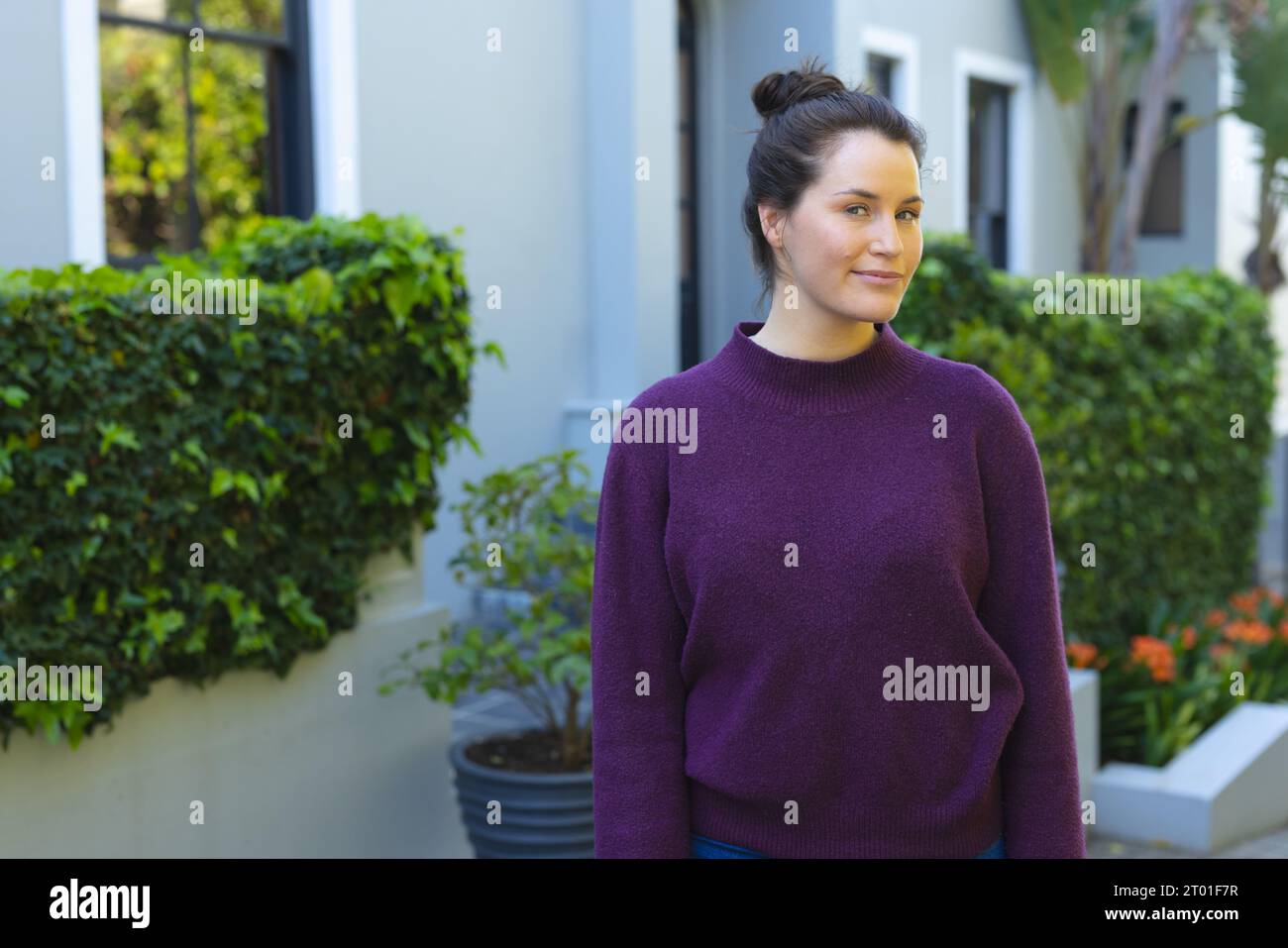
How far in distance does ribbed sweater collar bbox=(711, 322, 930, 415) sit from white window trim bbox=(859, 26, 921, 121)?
9.56m

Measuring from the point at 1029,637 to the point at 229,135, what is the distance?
5515mm

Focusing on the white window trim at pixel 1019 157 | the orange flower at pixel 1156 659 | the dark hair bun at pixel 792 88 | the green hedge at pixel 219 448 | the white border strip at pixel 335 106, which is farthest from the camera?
the white window trim at pixel 1019 157

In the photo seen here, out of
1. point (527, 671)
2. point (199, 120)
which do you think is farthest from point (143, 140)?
point (527, 671)

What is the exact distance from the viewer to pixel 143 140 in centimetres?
648

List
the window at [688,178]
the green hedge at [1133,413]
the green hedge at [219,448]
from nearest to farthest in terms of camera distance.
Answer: the green hedge at [219,448] < the green hedge at [1133,413] < the window at [688,178]

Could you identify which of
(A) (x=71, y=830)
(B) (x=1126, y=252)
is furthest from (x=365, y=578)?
(B) (x=1126, y=252)

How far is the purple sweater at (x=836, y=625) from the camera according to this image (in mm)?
2250

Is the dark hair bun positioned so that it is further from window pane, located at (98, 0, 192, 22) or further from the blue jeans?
window pane, located at (98, 0, 192, 22)

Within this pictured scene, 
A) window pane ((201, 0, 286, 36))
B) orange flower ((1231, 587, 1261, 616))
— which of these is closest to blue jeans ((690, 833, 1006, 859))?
window pane ((201, 0, 286, 36))

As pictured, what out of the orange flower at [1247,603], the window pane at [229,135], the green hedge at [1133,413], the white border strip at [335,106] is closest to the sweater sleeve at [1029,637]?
the green hedge at [1133,413]

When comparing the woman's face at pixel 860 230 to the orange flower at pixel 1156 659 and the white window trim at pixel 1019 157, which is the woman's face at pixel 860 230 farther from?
the white window trim at pixel 1019 157

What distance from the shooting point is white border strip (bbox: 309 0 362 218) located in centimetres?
716

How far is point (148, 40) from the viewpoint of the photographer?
646 cm
